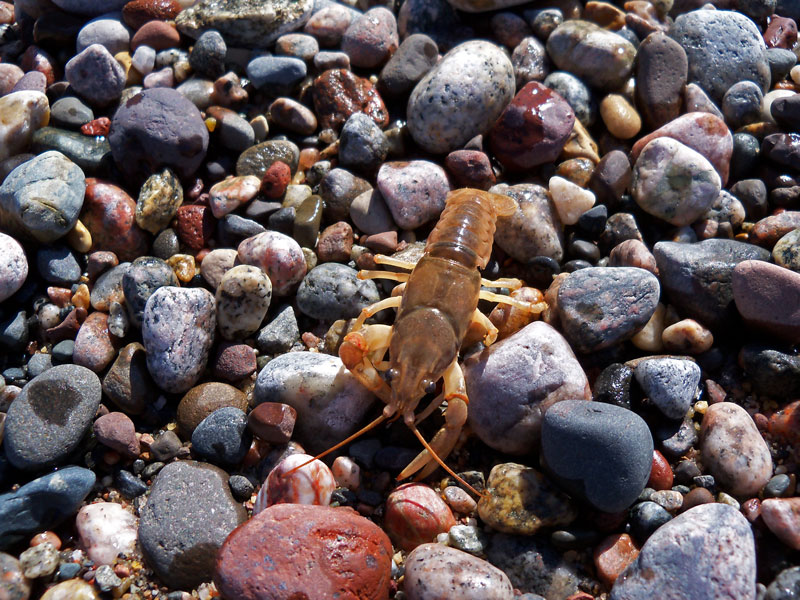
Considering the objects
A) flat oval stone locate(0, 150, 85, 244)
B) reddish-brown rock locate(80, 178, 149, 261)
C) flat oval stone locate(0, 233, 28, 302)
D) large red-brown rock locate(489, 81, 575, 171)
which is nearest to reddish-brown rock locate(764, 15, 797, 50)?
large red-brown rock locate(489, 81, 575, 171)

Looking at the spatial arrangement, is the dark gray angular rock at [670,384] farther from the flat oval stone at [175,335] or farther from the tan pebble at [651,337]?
the flat oval stone at [175,335]

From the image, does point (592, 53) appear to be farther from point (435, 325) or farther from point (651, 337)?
point (435, 325)

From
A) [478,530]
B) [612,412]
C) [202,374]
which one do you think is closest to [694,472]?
[612,412]

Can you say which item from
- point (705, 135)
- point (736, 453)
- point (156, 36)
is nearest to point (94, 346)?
point (156, 36)

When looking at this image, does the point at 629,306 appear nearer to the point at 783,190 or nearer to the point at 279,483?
the point at 783,190

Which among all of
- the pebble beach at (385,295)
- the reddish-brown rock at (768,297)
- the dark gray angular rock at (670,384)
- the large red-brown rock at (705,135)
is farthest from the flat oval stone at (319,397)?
the large red-brown rock at (705,135)

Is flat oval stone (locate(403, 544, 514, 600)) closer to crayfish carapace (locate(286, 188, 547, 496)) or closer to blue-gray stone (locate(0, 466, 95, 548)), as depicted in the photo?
crayfish carapace (locate(286, 188, 547, 496))
